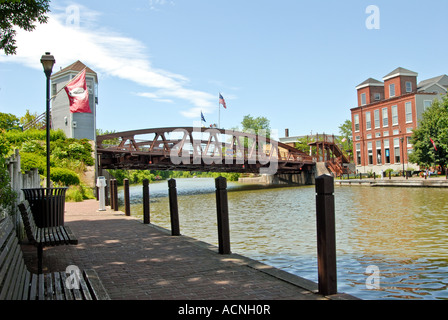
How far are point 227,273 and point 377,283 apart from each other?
226 cm

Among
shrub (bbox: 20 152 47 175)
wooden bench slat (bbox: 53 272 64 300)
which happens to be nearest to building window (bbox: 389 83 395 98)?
shrub (bbox: 20 152 47 175)

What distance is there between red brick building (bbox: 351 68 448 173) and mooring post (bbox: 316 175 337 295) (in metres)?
44.1

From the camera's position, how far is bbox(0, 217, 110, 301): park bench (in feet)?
8.67

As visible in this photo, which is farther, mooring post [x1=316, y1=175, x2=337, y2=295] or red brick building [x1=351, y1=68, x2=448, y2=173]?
red brick building [x1=351, y1=68, x2=448, y2=173]

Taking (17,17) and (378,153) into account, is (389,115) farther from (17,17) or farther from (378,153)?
Answer: (17,17)

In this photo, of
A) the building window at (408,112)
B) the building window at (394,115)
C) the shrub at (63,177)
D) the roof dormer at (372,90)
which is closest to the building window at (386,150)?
the building window at (394,115)

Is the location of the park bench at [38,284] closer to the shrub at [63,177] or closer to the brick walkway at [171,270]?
the brick walkway at [171,270]

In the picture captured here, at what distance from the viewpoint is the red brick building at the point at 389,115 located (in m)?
47.2

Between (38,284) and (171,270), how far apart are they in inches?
90.5

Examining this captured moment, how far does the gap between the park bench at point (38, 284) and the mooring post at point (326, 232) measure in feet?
7.31

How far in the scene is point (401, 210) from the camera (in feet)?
52.7

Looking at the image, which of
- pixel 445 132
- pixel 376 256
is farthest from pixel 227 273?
pixel 445 132

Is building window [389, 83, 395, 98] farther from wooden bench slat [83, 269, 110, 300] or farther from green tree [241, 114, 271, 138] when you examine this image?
wooden bench slat [83, 269, 110, 300]

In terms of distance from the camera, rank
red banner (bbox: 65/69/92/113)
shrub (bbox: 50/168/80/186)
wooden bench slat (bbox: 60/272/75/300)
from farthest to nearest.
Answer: shrub (bbox: 50/168/80/186) → red banner (bbox: 65/69/92/113) → wooden bench slat (bbox: 60/272/75/300)
